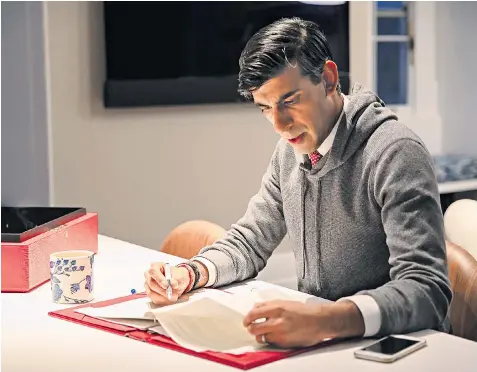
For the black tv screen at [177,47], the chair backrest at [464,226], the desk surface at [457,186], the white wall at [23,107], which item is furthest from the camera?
the desk surface at [457,186]

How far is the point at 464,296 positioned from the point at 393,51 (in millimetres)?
3742

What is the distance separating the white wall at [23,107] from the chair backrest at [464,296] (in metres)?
2.18

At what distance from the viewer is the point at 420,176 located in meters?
1.63

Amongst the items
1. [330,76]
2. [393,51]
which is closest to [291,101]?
[330,76]

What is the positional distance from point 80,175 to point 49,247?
1.98 metres

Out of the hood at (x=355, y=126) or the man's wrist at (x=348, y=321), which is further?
the hood at (x=355, y=126)

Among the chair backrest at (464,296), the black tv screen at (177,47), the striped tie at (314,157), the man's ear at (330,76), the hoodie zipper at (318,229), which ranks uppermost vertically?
the black tv screen at (177,47)

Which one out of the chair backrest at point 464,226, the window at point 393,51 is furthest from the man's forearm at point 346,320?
the window at point 393,51

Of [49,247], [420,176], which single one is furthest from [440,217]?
[49,247]

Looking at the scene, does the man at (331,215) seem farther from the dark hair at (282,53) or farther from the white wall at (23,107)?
the white wall at (23,107)

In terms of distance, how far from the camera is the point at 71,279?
182 centimetres

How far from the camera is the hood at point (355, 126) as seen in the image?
179cm

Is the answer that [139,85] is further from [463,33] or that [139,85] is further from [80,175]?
[463,33]

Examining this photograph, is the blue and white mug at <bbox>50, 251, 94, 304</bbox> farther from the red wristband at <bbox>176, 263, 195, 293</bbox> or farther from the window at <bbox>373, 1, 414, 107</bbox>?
the window at <bbox>373, 1, 414, 107</bbox>
